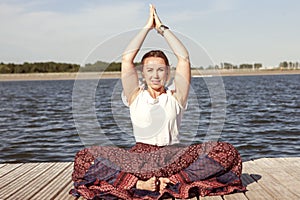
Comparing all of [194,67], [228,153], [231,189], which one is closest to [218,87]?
[194,67]

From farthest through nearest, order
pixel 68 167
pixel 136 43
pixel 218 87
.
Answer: pixel 68 167 < pixel 218 87 < pixel 136 43

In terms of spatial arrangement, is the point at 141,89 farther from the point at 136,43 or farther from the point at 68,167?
the point at 68,167

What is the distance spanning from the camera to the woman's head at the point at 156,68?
420cm

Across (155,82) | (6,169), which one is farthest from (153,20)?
(6,169)

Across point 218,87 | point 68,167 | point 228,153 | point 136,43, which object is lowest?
point 68,167

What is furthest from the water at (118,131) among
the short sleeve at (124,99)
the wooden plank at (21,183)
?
the wooden plank at (21,183)

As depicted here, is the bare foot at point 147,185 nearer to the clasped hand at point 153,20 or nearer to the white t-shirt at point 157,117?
the white t-shirt at point 157,117

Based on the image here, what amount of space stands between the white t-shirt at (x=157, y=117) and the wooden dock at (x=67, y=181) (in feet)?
2.07

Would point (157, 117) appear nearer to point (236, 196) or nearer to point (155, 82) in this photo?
point (155, 82)

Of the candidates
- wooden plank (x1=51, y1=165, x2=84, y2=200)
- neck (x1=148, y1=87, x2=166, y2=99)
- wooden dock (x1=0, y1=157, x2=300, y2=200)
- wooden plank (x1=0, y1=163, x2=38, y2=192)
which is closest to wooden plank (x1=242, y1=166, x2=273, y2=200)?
wooden dock (x1=0, y1=157, x2=300, y2=200)

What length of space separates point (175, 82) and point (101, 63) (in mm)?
623

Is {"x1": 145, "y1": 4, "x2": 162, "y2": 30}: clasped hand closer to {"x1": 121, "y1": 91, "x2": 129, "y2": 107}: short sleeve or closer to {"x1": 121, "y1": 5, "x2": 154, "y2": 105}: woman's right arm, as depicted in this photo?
{"x1": 121, "y1": 5, "x2": 154, "y2": 105}: woman's right arm

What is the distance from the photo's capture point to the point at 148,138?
14.1ft

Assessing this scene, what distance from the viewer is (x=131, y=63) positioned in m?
4.21
